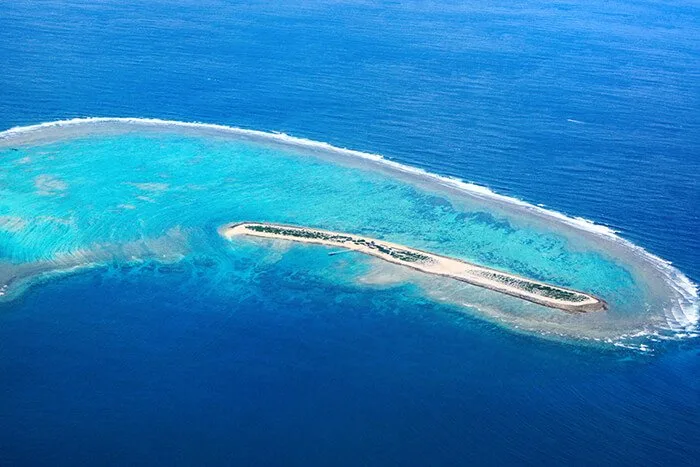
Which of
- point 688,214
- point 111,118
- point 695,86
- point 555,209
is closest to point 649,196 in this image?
point 688,214

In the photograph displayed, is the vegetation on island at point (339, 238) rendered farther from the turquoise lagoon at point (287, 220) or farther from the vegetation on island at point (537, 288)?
the vegetation on island at point (537, 288)

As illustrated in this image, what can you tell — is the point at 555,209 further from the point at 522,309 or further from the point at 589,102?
the point at 589,102

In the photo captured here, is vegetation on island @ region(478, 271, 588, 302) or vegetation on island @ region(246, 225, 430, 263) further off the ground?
vegetation on island @ region(246, 225, 430, 263)

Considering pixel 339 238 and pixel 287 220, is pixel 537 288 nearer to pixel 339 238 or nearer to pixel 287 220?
pixel 339 238

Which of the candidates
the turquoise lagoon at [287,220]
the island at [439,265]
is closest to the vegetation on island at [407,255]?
the island at [439,265]

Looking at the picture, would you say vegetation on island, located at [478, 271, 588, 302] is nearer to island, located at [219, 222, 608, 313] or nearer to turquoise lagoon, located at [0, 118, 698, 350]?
island, located at [219, 222, 608, 313]

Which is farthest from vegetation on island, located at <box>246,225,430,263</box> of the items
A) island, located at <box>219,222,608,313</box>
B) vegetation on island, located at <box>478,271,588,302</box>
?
vegetation on island, located at <box>478,271,588,302</box>

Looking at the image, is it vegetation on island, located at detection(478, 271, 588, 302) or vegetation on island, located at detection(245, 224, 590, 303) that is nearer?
vegetation on island, located at detection(478, 271, 588, 302)
